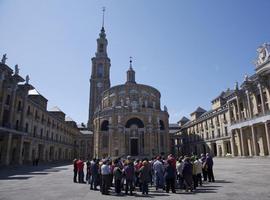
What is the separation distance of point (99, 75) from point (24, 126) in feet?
184

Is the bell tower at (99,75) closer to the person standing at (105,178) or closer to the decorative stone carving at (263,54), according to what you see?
the decorative stone carving at (263,54)

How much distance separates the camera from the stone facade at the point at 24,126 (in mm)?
32162

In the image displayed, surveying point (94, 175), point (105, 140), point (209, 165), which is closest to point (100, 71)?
point (105, 140)

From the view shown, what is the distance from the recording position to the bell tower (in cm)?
8944

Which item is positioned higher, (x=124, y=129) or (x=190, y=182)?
(x=124, y=129)

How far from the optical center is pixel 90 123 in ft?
298

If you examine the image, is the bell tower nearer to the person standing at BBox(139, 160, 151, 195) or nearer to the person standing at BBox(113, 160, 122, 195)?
the person standing at BBox(113, 160, 122, 195)

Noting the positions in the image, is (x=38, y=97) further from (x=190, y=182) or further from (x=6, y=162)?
(x=190, y=182)

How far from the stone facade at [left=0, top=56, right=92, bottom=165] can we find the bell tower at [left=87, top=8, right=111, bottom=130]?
1006 inches

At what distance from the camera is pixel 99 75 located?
3637 inches

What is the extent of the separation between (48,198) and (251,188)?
9.47 m

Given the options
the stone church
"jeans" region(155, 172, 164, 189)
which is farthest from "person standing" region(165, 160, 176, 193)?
the stone church

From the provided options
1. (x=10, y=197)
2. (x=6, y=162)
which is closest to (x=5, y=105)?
(x=6, y=162)

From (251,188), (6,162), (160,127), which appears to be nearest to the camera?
(251,188)
